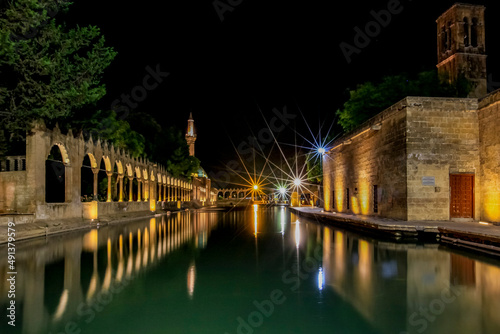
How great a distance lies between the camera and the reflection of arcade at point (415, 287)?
4.96 metres

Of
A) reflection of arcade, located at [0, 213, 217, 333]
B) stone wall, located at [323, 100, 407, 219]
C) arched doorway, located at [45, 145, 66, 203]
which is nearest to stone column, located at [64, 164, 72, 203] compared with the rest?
Answer: reflection of arcade, located at [0, 213, 217, 333]

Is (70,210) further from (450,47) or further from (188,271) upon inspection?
(450,47)

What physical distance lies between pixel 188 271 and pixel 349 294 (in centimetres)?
339

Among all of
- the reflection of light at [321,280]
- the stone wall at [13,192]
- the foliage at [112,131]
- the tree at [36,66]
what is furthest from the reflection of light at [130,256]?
the foliage at [112,131]

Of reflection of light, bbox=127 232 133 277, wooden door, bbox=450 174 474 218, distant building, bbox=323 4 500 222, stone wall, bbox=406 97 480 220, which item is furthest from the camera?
wooden door, bbox=450 174 474 218

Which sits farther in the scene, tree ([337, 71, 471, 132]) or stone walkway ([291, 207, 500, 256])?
tree ([337, 71, 471, 132])

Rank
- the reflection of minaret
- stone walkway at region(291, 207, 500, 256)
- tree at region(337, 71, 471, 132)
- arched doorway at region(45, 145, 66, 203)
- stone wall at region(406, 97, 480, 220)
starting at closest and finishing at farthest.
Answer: stone walkway at region(291, 207, 500, 256) < stone wall at region(406, 97, 480, 220) < arched doorway at region(45, 145, 66, 203) < tree at region(337, 71, 471, 132) < the reflection of minaret

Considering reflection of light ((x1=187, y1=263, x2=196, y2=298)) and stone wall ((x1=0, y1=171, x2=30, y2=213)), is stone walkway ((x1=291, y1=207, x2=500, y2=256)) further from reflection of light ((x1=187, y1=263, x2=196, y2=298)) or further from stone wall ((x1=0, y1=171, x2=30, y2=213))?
stone wall ((x1=0, y1=171, x2=30, y2=213))

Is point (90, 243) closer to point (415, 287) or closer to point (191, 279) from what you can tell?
point (191, 279)

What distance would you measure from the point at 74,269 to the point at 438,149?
14508mm

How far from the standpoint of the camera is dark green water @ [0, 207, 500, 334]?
485 cm

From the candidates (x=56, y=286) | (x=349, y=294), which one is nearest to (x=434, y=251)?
(x=349, y=294)

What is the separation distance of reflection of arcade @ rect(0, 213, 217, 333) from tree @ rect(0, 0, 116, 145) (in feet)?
15.6

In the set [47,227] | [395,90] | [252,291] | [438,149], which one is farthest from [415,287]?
[395,90]
